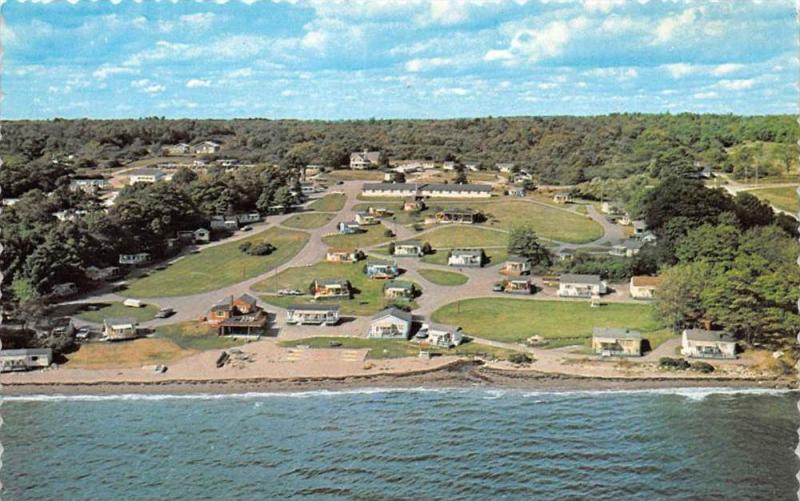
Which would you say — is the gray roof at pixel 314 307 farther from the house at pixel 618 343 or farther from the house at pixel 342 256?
the house at pixel 618 343

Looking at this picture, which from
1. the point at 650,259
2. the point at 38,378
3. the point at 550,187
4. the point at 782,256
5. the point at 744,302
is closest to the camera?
the point at 38,378

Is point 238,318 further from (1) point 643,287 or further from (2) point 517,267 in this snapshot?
(1) point 643,287

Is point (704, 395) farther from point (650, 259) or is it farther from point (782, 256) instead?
point (650, 259)

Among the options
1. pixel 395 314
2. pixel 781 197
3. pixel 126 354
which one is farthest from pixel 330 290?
pixel 781 197

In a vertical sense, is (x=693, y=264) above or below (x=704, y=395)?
above

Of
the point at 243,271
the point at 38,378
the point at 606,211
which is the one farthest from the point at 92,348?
the point at 606,211

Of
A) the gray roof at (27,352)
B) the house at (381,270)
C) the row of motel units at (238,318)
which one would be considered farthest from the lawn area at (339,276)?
the gray roof at (27,352)

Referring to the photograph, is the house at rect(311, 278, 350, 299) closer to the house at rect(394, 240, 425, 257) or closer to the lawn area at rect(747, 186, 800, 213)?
the house at rect(394, 240, 425, 257)
